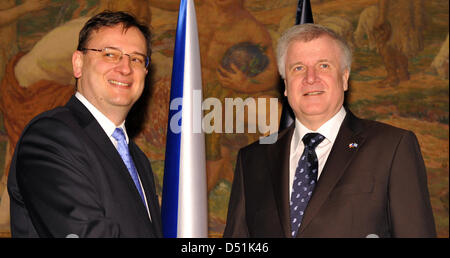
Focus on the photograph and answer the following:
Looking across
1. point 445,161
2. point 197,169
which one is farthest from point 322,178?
point 445,161

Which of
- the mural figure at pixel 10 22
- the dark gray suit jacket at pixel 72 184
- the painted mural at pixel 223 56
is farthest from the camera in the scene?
the mural figure at pixel 10 22

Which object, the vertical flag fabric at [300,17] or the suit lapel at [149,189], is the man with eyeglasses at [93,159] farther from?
the vertical flag fabric at [300,17]

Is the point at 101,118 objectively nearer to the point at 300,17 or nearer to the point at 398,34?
the point at 300,17

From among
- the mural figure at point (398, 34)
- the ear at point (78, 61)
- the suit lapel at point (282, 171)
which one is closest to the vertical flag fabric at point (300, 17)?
the suit lapel at point (282, 171)

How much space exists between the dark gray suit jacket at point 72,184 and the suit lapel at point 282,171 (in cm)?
87

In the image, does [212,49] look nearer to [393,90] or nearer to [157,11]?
[157,11]

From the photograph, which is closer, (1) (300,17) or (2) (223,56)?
(1) (300,17)

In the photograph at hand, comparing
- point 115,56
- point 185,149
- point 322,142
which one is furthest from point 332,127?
point 115,56

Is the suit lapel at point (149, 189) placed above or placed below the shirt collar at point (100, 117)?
below

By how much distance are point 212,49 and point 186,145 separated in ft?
8.58

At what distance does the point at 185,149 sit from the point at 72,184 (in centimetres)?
141

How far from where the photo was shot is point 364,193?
2.94 metres

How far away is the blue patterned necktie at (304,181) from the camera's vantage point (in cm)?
311

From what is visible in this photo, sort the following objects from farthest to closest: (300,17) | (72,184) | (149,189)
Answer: (300,17)
(149,189)
(72,184)
